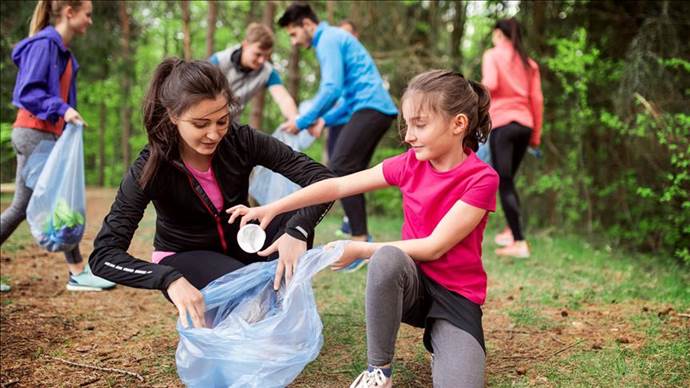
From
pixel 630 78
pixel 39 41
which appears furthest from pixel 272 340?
pixel 630 78

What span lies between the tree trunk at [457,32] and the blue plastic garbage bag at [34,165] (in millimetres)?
5543

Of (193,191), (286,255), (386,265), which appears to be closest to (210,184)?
(193,191)

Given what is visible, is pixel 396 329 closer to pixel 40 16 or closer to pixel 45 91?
pixel 45 91

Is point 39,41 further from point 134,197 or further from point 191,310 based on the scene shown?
point 191,310

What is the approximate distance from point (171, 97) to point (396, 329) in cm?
114

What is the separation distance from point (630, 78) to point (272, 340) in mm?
4297

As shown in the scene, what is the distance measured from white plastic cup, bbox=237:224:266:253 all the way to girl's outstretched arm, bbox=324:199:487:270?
0.31 meters

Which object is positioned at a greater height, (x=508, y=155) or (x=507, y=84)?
(x=507, y=84)

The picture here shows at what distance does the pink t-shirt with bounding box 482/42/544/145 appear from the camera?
4.50 m

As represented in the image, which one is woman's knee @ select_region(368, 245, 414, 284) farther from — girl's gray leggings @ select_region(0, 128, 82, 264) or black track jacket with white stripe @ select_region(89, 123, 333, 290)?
girl's gray leggings @ select_region(0, 128, 82, 264)

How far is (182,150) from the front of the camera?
Answer: 2.29 meters

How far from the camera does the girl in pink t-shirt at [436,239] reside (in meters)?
1.98

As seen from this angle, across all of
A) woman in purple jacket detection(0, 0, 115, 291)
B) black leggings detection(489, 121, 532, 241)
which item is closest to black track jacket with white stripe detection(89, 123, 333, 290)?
woman in purple jacket detection(0, 0, 115, 291)

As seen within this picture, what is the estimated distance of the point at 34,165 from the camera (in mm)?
3383
